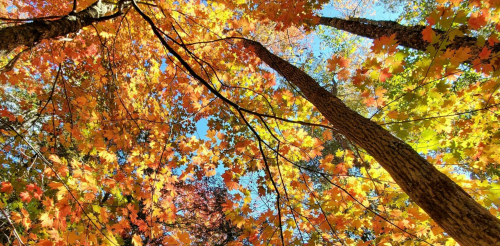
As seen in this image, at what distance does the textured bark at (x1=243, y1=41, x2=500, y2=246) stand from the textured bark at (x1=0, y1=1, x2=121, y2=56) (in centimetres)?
287

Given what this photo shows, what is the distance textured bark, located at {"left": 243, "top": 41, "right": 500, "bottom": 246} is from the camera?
4.55ft

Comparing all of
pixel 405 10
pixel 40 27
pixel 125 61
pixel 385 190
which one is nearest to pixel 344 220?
pixel 385 190

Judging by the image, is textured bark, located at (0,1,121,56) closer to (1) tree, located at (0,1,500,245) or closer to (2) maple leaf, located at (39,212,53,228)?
(1) tree, located at (0,1,500,245)

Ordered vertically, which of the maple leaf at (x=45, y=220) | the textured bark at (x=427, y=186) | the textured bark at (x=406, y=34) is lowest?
the maple leaf at (x=45, y=220)

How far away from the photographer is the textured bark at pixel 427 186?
1.39m

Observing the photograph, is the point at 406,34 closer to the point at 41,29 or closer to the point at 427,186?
the point at 427,186

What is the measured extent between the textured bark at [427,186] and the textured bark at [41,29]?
9.41 ft

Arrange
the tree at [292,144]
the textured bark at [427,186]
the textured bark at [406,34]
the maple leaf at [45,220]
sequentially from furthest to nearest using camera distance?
the textured bark at [406,34] < the maple leaf at [45,220] < the tree at [292,144] < the textured bark at [427,186]

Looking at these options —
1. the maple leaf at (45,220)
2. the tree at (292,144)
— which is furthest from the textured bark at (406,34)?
A: the maple leaf at (45,220)

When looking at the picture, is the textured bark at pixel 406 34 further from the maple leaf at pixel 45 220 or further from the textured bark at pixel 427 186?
the maple leaf at pixel 45 220

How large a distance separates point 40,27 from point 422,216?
4.31 m

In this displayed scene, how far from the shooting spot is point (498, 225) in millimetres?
1338

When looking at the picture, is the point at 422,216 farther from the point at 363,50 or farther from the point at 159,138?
the point at 363,50

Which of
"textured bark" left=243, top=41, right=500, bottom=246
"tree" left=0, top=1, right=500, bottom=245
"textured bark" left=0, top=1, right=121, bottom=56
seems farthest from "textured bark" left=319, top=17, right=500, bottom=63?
"textured bark" left=0, top=1, right=121, bottom=56
